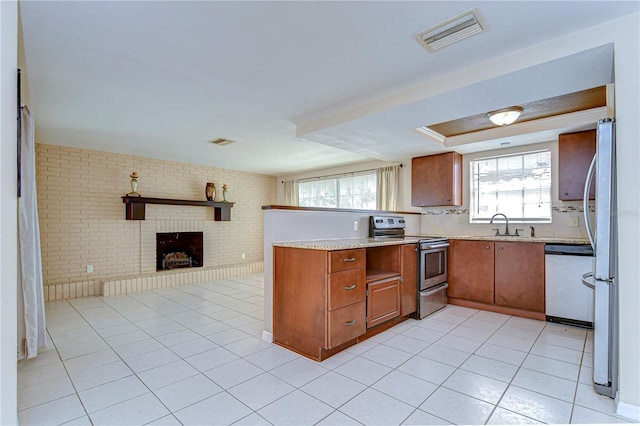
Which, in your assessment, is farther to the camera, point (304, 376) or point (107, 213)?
point (107, 213)

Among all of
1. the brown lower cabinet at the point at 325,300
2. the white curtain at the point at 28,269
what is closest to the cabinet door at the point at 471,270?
the brown lower cabinet at the point at 325,300

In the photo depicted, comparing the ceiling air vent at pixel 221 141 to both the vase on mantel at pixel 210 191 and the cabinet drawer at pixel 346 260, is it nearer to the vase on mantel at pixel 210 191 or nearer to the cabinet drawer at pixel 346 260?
the vase on mantel at pixel 210 191

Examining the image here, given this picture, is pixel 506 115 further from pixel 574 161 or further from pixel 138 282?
pixel 138 282

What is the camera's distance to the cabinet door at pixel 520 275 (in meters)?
3.67

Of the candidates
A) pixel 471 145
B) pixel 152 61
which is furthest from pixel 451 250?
pixel 152 61

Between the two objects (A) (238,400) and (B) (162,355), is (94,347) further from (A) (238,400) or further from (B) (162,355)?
(A) (238,400)

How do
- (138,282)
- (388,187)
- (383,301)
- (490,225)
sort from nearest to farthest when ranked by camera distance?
(383,301)
(490,225)
(138,282)
(388,187)

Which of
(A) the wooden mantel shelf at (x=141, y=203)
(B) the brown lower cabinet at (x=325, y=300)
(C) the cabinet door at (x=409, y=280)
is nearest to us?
(B) the brown lower cabinet at (x=325, y=300)

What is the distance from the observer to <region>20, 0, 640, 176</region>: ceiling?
1.88 meters

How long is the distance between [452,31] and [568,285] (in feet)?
9.99

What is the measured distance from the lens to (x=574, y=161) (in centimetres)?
377

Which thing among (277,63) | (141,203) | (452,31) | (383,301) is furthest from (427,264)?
(141,203)

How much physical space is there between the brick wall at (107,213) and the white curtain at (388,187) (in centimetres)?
Result: 352

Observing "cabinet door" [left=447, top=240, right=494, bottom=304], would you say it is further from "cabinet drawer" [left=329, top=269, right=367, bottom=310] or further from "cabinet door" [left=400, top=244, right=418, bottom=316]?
"cabinet drawer" [left=329, top=269, right=367, bottom=310]
